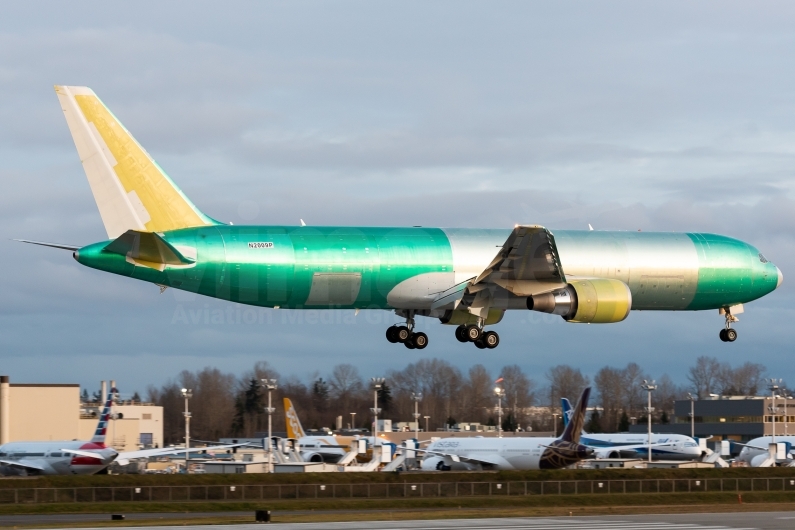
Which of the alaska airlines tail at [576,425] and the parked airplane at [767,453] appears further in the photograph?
the parked airplane at [767,453]

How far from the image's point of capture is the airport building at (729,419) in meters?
119

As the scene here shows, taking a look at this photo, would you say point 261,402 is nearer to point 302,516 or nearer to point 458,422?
point 458,422

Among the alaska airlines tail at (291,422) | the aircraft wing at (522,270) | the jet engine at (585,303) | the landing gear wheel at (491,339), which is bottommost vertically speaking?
the alaska airlines tail at (291,422)

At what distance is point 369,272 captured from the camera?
39.7 meters

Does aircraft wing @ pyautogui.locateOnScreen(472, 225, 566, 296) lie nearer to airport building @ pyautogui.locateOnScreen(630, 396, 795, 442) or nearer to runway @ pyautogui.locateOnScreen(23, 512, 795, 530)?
runway @ pyautogui.locateOnScreen(23, 512, 795, 530)

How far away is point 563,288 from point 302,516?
13.1 metres

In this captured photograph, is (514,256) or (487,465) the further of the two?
(487,465)

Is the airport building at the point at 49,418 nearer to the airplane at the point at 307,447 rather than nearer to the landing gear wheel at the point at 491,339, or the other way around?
the airplane at the point at 307,447

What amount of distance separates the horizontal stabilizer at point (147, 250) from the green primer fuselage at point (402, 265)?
0.24m

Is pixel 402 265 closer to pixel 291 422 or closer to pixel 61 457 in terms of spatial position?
pixel 61 457

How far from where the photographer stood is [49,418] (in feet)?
300

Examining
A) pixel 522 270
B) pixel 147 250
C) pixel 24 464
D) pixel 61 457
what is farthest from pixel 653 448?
pixel 147 250

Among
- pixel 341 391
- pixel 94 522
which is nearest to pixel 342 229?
pixel 94 522

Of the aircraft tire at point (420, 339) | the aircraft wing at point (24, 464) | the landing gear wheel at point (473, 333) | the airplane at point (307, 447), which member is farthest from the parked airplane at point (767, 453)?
the aircraft wing at point (24, 464)
